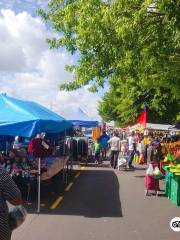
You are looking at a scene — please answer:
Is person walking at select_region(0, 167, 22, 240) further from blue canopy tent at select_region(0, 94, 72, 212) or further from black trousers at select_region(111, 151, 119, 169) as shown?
black trousers at select_region(111, 151, 119, 169)

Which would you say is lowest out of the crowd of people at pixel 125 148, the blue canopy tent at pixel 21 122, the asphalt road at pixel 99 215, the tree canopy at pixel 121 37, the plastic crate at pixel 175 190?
the asphalt road at pixel 99 215

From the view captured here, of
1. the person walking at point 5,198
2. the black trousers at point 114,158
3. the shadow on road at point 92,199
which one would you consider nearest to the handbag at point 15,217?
the person walking at point 5,198

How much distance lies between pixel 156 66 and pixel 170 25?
17.9 ft

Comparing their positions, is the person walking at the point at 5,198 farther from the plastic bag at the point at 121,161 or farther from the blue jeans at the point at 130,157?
the blue jeans at the point at 130,157

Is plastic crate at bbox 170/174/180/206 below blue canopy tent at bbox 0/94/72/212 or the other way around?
below

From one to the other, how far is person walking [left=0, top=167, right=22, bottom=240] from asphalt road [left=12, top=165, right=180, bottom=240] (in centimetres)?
398

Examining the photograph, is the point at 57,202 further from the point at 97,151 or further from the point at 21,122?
the point at 97,151

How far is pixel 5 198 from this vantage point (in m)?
4.75

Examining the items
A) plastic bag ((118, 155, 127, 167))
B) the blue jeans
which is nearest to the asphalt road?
plastic bag ((118, 155, 127, 167))

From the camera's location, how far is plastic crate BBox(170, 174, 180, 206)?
12680mm

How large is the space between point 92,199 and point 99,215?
2.49 meters

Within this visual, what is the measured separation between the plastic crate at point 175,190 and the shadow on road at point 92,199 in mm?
1453

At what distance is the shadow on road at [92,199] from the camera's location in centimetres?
1124

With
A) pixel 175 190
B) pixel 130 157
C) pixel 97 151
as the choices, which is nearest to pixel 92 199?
pixel 175 190
